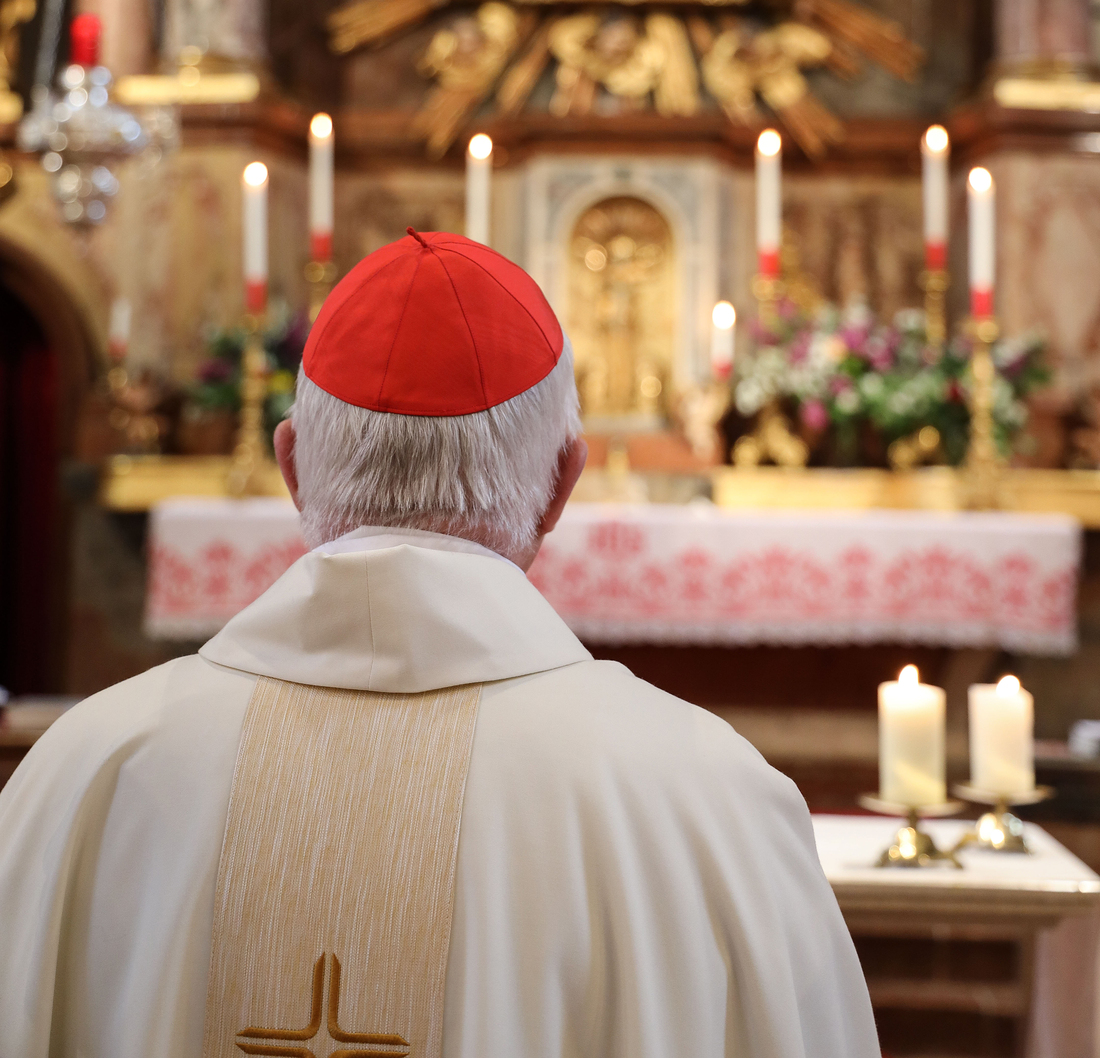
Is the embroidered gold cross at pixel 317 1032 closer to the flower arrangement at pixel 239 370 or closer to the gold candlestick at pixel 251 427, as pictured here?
the gold candlestick at pixel 251 427

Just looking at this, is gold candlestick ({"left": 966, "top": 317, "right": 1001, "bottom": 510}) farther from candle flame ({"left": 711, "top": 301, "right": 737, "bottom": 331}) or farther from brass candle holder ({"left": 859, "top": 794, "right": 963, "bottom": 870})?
brass candle holder ({"left": 859, "top": 794, "right": 963, "bottom": 870})

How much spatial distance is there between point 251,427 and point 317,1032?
13.1 feet

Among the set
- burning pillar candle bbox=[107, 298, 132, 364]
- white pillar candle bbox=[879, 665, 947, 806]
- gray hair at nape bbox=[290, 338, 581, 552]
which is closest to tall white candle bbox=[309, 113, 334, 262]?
burning pillar candle bbox=[107, 298, 132, 364]

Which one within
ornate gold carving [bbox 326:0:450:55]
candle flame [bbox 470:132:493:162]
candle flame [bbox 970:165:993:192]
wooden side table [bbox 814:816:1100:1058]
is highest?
ornate gold carving [bbox 326:0:450:55]

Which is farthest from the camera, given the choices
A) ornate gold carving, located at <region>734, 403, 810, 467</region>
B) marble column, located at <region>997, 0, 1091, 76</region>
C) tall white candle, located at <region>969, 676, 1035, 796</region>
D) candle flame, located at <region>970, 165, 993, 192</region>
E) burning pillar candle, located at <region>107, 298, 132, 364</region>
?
marble column, located at <region>997, 0, 1091, 76</region>

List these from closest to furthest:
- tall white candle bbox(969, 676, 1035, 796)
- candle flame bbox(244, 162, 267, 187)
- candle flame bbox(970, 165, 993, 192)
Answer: tall white candle bbox(969, 676, 1035, 796)
candle flame bbox(970, 165, 993, 192)
candle flame bbox(244, 162, 267, 187)

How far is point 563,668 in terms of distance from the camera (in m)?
1.26

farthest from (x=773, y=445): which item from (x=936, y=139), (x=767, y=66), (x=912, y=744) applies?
(x=912, y=744)

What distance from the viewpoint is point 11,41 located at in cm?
625

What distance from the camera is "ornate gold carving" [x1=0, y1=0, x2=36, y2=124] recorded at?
6.18 m

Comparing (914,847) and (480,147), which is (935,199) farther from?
(914,847)

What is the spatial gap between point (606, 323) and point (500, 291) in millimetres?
4716

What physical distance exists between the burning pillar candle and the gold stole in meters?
4.64

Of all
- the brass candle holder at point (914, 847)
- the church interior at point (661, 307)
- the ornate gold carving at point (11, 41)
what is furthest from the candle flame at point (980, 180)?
the ornate gold carving at point (11, 41)
